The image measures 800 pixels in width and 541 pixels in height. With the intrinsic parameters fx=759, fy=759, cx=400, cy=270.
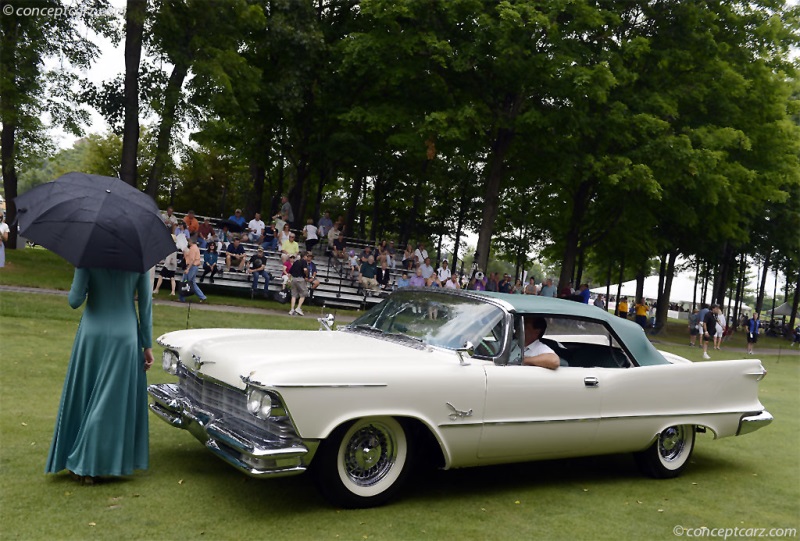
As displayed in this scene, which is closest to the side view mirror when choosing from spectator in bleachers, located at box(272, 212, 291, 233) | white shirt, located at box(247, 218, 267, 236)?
white shirt, located at box(247, 218, 267, 236)

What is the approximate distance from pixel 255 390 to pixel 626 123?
24.0 m

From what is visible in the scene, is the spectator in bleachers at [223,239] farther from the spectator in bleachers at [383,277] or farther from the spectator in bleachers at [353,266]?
the spectator in bleachers at [383,277]

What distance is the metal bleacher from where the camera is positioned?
75.2 ft

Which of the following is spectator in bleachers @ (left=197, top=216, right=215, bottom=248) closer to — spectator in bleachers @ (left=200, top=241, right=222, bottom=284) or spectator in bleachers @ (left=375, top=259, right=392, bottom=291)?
spectator in bleachers @ (left=200, top=241, right=222, bottom=284)

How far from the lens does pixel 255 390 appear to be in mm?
4922

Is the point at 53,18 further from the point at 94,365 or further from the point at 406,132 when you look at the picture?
the point at 94,365

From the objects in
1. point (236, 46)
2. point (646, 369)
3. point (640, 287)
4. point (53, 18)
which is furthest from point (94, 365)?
point (640, 287)

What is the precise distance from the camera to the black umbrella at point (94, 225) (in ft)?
16.2

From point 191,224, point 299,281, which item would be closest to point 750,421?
point 299,281

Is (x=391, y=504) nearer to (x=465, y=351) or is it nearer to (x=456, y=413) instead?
(x=456, y=413)

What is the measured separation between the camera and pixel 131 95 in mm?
23266

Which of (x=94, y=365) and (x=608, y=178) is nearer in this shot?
(x=94, y=365)

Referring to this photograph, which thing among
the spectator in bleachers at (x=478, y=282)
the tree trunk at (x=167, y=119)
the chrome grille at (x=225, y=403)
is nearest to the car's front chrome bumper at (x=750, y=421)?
the chrome grille at (x=225, y=403)

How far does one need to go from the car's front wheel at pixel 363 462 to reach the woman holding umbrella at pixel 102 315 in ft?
4.65
